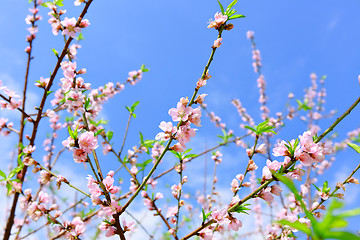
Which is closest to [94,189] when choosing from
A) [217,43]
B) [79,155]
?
[79,155]

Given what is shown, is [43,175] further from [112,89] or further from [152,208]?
[112,89]

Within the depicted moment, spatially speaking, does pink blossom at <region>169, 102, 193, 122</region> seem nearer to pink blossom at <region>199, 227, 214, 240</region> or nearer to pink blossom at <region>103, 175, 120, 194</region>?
pink blossom at <region>103, 175, 120, 194</region>

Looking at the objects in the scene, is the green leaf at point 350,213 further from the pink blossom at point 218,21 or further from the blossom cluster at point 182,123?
the pink blossom at point 218,21

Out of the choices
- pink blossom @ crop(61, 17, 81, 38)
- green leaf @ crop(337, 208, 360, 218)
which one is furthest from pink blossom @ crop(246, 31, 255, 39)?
green leaf @ crop(337, 208, 360, 218)

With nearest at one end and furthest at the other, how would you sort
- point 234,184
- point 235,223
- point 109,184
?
point 235,223, point 109,184, point 234,184

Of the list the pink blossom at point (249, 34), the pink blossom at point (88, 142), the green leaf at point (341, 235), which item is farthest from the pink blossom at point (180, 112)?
the pink blossom at point (249, 34)

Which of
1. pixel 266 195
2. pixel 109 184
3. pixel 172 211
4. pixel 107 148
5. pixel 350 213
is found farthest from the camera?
pixel 107 148

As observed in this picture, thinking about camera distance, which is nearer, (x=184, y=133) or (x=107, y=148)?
(x=184, y=133)

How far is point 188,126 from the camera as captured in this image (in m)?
1.67

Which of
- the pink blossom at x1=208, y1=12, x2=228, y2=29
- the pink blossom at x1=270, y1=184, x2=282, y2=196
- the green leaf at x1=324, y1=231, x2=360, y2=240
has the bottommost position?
the green leaf at x1=324, y1=231, x2=360, y2=240

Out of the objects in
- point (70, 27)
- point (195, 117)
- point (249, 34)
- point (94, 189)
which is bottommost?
point (94, 189)

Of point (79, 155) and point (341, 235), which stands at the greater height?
point (79, 155)

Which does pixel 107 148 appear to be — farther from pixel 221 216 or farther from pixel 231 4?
pixel 231 4

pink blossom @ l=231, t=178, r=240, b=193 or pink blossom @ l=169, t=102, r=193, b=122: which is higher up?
pink blossom @ l=169, t=102, r=193, b=122
